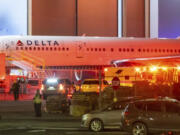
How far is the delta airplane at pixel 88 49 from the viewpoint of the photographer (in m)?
32.3

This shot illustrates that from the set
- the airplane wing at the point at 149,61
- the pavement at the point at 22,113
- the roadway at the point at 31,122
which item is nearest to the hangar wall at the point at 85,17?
the airplane wing at the point at 149,61

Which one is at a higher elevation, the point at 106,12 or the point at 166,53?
the point at 106,12

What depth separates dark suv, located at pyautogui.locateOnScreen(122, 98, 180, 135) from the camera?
13961 millimetres

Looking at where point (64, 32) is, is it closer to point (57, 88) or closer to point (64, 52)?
point (64, 52)

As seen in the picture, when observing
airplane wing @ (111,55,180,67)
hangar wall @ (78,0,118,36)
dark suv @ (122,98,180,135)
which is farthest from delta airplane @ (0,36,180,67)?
dark suv @ (122,98,180,135)

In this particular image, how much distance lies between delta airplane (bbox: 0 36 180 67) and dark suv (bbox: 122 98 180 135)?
19.1 metres

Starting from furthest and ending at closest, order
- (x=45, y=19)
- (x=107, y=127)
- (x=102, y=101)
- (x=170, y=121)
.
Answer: (x=45, y=19) → (x=102, y=101) → (x=107, y=127) → (x=170, y=121)

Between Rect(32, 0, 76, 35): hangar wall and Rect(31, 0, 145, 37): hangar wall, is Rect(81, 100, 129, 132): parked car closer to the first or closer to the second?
Rect(31, 0, 145, 37): hangar wall

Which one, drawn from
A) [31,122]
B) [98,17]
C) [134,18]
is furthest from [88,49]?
[31,122]

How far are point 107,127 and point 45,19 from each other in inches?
1091

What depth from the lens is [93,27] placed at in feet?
148

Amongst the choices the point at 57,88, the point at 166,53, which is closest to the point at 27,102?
the point at 57,88

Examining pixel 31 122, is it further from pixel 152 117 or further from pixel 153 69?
pixel 153 69

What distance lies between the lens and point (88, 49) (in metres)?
34.2
